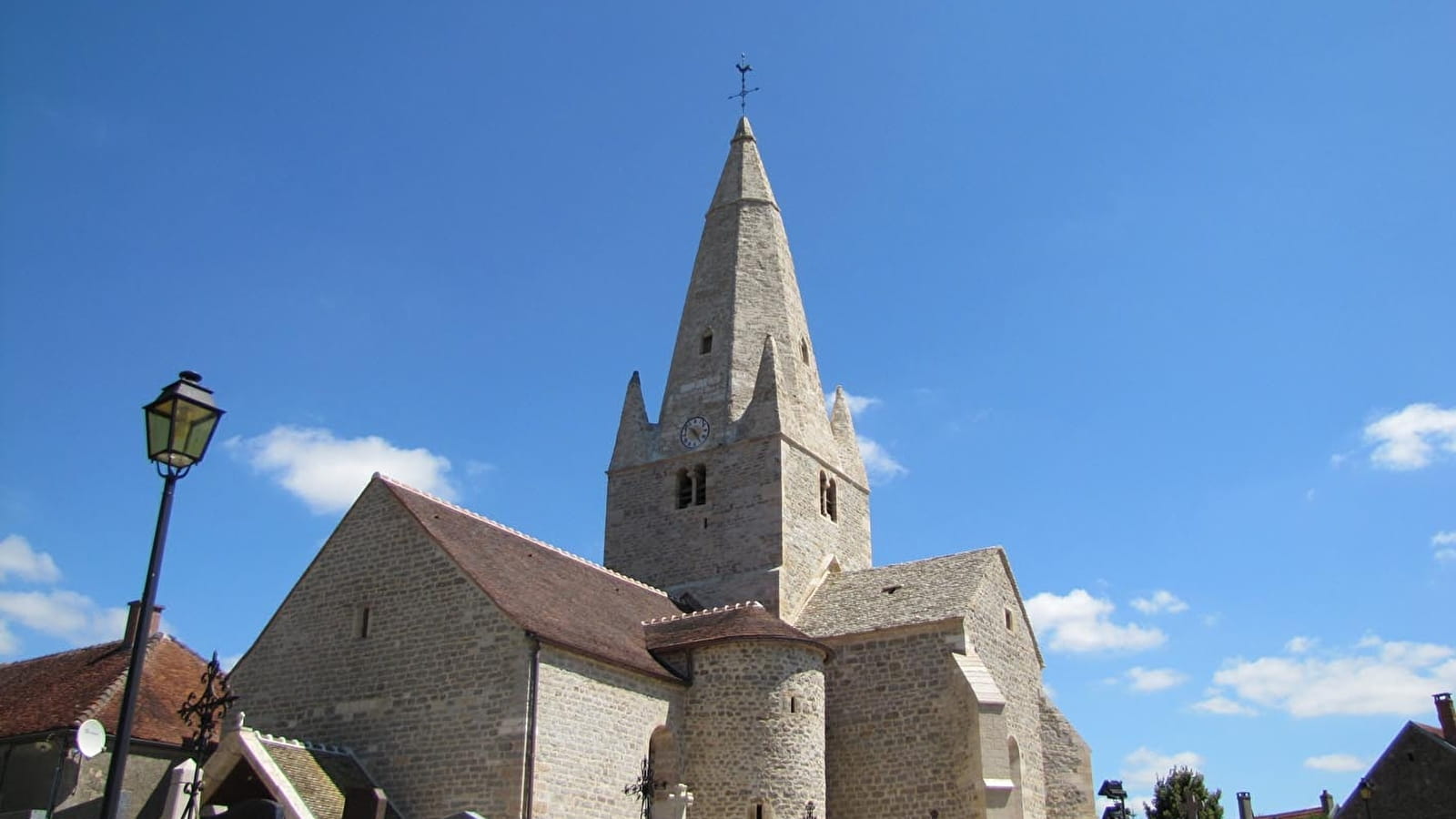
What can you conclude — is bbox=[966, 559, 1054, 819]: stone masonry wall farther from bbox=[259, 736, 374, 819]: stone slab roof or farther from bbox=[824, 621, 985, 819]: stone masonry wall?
bbox=[259, 736, 374, 819]: stone slab roof

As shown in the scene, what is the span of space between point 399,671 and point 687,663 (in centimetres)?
537

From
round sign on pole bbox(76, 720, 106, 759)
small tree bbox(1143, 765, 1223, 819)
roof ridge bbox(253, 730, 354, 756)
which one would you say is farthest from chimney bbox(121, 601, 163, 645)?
small tree bbox(1143, 765, 1223, 819)

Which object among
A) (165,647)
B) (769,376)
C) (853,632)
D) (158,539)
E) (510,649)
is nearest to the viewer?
(158,539)

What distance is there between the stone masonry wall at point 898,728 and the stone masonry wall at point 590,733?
4427mm

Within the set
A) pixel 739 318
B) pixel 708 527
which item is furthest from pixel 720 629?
pixel 739 318

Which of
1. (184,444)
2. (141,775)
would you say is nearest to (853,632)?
(141,775)

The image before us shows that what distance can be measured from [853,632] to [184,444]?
17.8 m

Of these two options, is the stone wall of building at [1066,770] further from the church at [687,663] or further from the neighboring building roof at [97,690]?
the neighboring building roof at [97,690]

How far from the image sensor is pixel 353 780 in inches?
731

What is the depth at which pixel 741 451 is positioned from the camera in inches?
1142

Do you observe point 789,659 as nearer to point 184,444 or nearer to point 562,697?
point 562,697

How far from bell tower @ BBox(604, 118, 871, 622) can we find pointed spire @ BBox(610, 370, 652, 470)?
35 mm

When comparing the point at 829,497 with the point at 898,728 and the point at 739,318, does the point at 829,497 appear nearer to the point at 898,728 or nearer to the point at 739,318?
the point at 739,318

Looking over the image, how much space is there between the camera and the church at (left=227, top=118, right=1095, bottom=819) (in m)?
18.6
